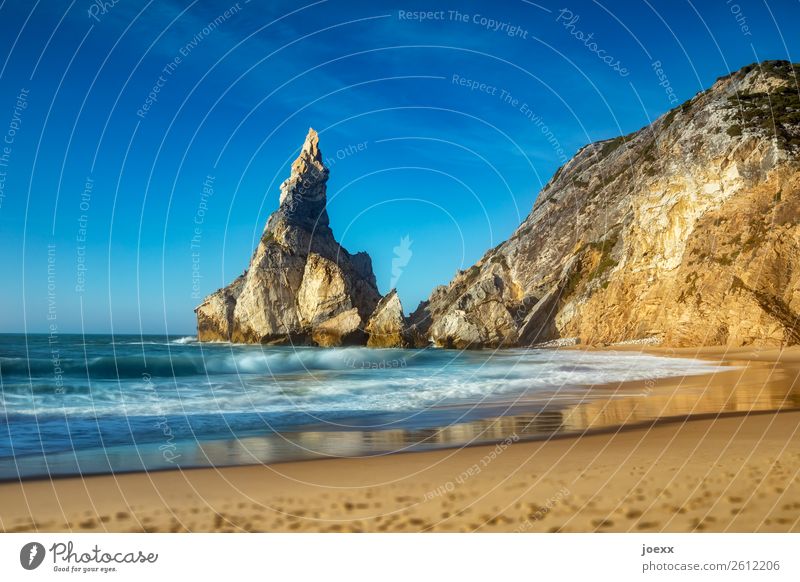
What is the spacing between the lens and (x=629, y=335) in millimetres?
48906

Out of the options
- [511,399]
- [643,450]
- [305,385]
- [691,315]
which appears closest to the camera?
[643,450]

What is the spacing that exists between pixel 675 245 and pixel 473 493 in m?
45.7

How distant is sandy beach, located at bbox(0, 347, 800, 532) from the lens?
242 inches

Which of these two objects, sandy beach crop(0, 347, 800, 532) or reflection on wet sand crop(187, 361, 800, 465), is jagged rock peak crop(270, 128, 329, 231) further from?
sandy beach crop(0, 347, 800, 532)

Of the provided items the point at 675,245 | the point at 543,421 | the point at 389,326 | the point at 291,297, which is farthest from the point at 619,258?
the point at 543,421

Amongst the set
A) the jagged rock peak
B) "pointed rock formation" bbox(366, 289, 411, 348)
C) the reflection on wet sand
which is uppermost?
the jagged rock peak

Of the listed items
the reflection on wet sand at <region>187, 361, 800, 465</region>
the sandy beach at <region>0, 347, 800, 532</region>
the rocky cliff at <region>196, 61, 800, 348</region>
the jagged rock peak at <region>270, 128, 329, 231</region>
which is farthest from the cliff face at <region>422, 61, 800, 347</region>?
the sandy beach at <region>0, 347, 800, 532</region>

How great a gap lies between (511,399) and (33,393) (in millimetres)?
16540

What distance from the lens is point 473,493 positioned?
714 cm

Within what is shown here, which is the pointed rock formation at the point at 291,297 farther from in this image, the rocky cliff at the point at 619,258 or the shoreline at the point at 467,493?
the shoreline at the point at 467,493

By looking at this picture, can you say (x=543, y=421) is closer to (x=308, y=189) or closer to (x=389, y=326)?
(x=389, y=326)

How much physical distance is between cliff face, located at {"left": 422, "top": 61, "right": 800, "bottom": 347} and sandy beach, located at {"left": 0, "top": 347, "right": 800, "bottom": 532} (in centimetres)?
3025
